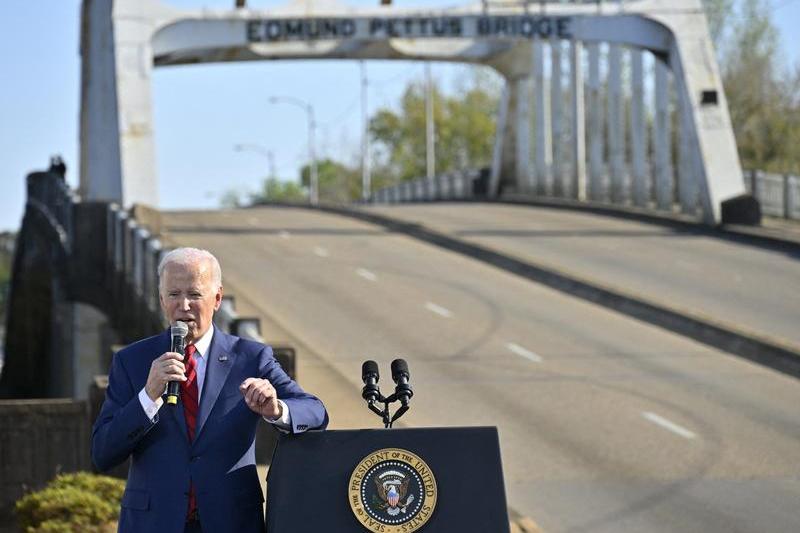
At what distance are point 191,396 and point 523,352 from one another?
16609mm

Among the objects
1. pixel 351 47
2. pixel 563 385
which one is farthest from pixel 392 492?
pixel 351 47

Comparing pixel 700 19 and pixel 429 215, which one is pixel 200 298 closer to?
pixel 700 19

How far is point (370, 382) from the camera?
5.87 m

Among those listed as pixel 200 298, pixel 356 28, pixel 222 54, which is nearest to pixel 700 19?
pixel 356 28

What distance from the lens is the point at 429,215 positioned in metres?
47.5

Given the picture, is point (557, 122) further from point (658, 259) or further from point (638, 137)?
point (658, 259)

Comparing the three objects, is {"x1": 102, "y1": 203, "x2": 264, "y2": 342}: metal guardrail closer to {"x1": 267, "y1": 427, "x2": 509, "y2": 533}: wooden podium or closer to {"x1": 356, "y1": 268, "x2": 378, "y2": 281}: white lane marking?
{"x1": 356, "y1": 268, "x2": 378, "y2": 281}: white lane marking

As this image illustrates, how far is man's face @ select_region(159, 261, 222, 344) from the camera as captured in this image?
568 cm

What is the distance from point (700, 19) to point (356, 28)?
29.2ft

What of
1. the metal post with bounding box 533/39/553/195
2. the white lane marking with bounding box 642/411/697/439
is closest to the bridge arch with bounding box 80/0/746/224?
the metal post with bounding box 533/39/553/195

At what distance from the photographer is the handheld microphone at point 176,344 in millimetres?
5430

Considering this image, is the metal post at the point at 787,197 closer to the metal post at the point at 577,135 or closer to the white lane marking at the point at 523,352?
the metal post at the point at 577,135

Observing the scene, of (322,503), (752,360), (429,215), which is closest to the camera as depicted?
(322,503)

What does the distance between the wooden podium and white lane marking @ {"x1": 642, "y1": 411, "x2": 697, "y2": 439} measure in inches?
424
